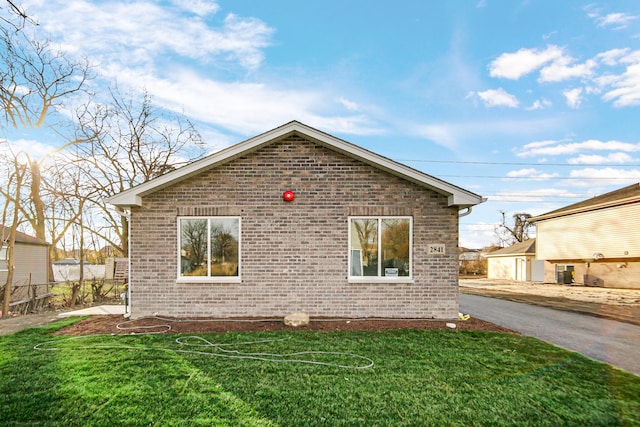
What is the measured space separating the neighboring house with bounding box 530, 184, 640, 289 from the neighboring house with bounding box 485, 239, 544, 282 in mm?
1995

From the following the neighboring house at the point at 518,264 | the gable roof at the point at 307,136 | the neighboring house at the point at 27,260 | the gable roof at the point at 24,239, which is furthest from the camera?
the neighboring house at the point at 518,264

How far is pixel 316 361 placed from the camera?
5766 mm

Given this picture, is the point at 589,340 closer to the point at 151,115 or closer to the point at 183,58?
the point at 183,58

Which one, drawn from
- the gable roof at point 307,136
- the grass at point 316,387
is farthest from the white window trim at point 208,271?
the grass at point 316,387

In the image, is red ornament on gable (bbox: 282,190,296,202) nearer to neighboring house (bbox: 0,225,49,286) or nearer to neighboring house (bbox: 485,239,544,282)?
neighboring house (bbox: 0,225,49,286)

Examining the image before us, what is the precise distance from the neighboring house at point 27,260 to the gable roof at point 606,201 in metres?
32.8

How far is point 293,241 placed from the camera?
9.00m

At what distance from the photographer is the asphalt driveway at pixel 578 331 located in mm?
6699

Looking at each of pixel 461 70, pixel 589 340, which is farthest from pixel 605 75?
pixel 589 340

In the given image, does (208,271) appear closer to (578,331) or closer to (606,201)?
(578,331)

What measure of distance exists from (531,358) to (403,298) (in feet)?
10.7

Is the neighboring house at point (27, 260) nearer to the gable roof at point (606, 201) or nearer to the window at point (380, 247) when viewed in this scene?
the window at point (380, 247)

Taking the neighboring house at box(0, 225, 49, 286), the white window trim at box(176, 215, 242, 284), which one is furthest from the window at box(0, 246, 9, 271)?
the white window trim at box(176, 215, 242, 284)

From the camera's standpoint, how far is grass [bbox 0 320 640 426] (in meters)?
3.95
